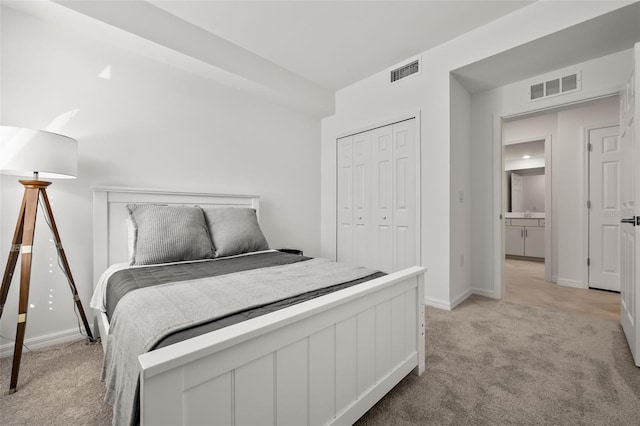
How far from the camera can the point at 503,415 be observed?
132 cm

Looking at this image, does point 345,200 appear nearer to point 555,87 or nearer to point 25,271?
point 555,87

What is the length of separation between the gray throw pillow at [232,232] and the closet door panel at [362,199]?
1.49 meters

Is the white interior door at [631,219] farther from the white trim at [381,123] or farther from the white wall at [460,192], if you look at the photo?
the white trim at [381,123]

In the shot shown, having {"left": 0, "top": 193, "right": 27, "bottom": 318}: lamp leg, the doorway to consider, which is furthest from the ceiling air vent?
{"left": 0, "top": 193, "right": 27, "bottom": 318}: lamp leg

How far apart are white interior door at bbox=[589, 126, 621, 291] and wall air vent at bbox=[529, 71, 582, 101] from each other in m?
1.20

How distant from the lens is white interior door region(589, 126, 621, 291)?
329 cm

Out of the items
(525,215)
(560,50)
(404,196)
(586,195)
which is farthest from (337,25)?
(525,215)

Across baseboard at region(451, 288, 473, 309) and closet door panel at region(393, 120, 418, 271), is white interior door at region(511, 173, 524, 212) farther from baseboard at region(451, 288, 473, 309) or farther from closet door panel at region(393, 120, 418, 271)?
closet door panel at region(393, 120, 418, 271)

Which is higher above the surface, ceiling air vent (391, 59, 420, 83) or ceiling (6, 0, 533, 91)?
ceiling (6, 0, 533, 91)

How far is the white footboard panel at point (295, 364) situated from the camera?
0.69 metres

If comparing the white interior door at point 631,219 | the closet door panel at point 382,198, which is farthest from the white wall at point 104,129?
the white interior door at point 631,219

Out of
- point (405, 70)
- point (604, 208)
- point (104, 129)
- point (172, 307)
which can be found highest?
point (405, 70)

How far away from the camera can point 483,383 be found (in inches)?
61.6

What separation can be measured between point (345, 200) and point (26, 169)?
3.05 metres
